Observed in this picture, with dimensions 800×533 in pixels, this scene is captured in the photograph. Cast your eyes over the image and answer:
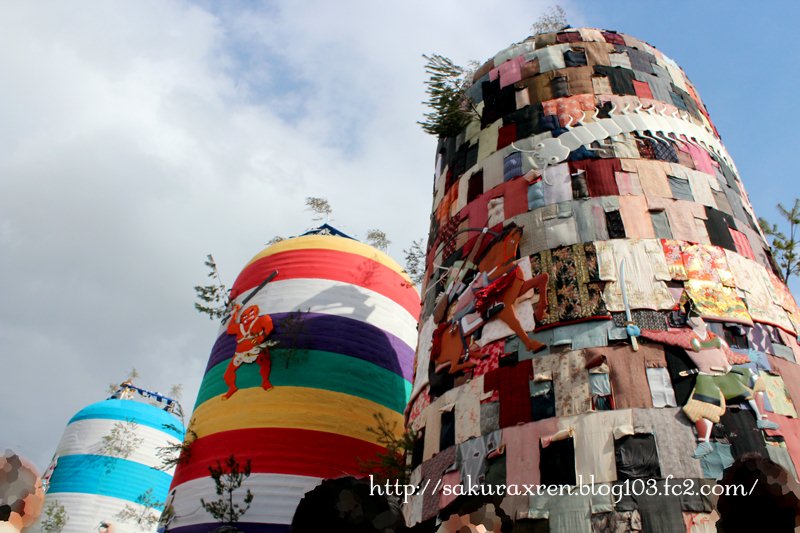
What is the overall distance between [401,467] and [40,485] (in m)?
11.1

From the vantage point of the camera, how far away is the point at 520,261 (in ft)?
42.5

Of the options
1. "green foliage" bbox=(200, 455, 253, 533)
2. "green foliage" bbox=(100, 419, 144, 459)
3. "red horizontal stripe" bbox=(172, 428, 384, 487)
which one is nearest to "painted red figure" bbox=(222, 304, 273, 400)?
"red horizontal stripe" bbox=(172, 428, 384, 487)

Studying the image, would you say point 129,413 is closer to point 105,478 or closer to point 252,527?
point 105,478

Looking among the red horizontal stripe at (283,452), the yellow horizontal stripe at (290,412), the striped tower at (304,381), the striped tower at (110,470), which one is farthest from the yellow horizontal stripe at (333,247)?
the striped tower at (110,470)

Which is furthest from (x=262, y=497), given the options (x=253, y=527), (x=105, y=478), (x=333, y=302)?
(x=105, y=478)

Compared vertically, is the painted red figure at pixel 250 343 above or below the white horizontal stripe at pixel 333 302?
below

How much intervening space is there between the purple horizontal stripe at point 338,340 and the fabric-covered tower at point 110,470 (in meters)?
8.15

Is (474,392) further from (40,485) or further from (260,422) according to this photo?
(40,485)

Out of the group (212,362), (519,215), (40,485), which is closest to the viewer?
(40,485)

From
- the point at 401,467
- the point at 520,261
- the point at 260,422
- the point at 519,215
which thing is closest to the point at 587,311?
the point at 520,261

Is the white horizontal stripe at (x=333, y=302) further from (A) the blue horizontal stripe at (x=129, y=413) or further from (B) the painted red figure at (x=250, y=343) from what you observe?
(A) the blue horizontal stripe at (x=129, y=413)

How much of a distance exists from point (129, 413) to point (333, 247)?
662 inches

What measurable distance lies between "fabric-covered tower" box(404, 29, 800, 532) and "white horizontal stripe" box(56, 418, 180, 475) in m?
21.1

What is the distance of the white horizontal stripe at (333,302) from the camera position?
2039 cm
